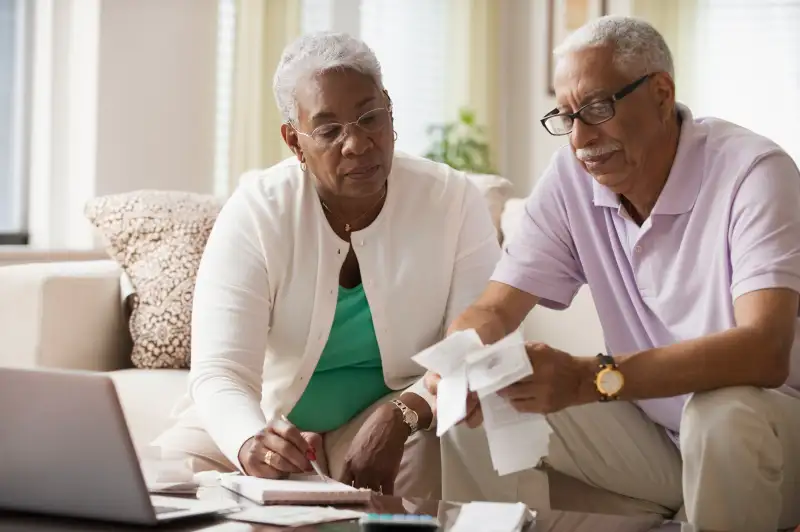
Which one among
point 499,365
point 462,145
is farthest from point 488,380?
point 462,145

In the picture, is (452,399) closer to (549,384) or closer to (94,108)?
(549,384)

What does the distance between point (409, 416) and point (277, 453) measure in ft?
1.11

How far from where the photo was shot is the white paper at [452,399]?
1504 mm

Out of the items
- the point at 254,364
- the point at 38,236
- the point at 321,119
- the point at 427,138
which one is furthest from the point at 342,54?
the point at 427,138

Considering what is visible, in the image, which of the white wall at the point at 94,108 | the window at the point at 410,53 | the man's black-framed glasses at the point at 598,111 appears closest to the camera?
the man's black-framed glasses at the point at 598,111

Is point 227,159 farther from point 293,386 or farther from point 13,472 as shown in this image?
point 13,472

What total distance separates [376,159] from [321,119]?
0.13 metres

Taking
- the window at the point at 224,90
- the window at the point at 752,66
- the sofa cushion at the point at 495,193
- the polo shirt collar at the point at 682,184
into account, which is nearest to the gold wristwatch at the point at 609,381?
the polo shirt collar at the point at 682,184

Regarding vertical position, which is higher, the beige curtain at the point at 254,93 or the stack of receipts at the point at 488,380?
the beige curtain at the point at 254,93

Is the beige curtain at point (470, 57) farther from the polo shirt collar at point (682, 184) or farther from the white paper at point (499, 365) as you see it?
the white paper at point (499, 365)

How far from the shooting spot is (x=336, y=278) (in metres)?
2.10

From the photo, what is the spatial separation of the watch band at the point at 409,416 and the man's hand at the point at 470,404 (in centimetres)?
21

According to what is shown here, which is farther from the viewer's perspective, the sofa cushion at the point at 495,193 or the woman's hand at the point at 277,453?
the sofa cushion at the point at 495,193

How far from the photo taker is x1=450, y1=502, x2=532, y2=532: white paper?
1275mm
